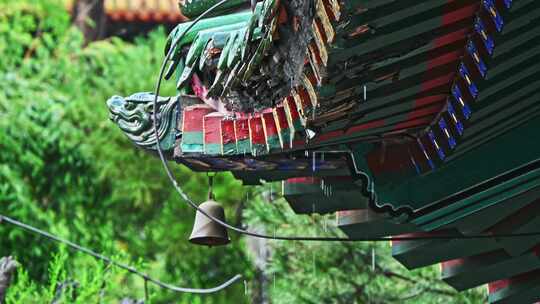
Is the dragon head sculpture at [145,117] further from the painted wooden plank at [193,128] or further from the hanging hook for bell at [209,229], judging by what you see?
the hanging hook for bell at [209,229]

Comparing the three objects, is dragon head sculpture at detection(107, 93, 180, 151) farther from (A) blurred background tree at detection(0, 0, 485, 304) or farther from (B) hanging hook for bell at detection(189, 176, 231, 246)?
(A) blurred background tree at detection(0, 0, 485, 304)

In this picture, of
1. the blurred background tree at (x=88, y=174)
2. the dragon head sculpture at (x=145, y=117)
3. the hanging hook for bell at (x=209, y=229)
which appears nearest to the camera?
the dragon head sculpture at (x=145, y=117)

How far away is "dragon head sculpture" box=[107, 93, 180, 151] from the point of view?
949 cm

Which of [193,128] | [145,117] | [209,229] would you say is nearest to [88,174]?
[209,229]

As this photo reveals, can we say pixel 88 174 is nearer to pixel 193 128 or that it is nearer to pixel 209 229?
pixel 209 229

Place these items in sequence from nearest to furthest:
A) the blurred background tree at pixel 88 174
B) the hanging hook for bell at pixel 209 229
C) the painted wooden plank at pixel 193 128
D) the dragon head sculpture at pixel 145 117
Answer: the painted wooden plank at pixel 193 128, the dragon head sculpture at pixel 145 117, the hanging hook for bell at pixel 209 229, the blurred background tree at pixel 88 174

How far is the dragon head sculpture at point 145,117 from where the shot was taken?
9492mm

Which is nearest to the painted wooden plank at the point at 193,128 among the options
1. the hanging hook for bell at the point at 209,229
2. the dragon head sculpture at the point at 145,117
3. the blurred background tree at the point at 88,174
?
the dragon head sculpture at the point at 145,117

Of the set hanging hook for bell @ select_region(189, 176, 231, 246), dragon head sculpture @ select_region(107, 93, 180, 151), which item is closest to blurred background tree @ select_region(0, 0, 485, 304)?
hanging hook for bell @ select_region(189, 176, 231, 246)

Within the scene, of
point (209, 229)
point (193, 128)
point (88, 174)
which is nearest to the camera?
point (193, 128)

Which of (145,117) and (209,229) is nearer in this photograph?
(145,117)

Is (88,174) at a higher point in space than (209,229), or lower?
higher

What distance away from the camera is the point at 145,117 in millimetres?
9633

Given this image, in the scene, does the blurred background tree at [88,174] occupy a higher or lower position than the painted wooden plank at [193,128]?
higher
